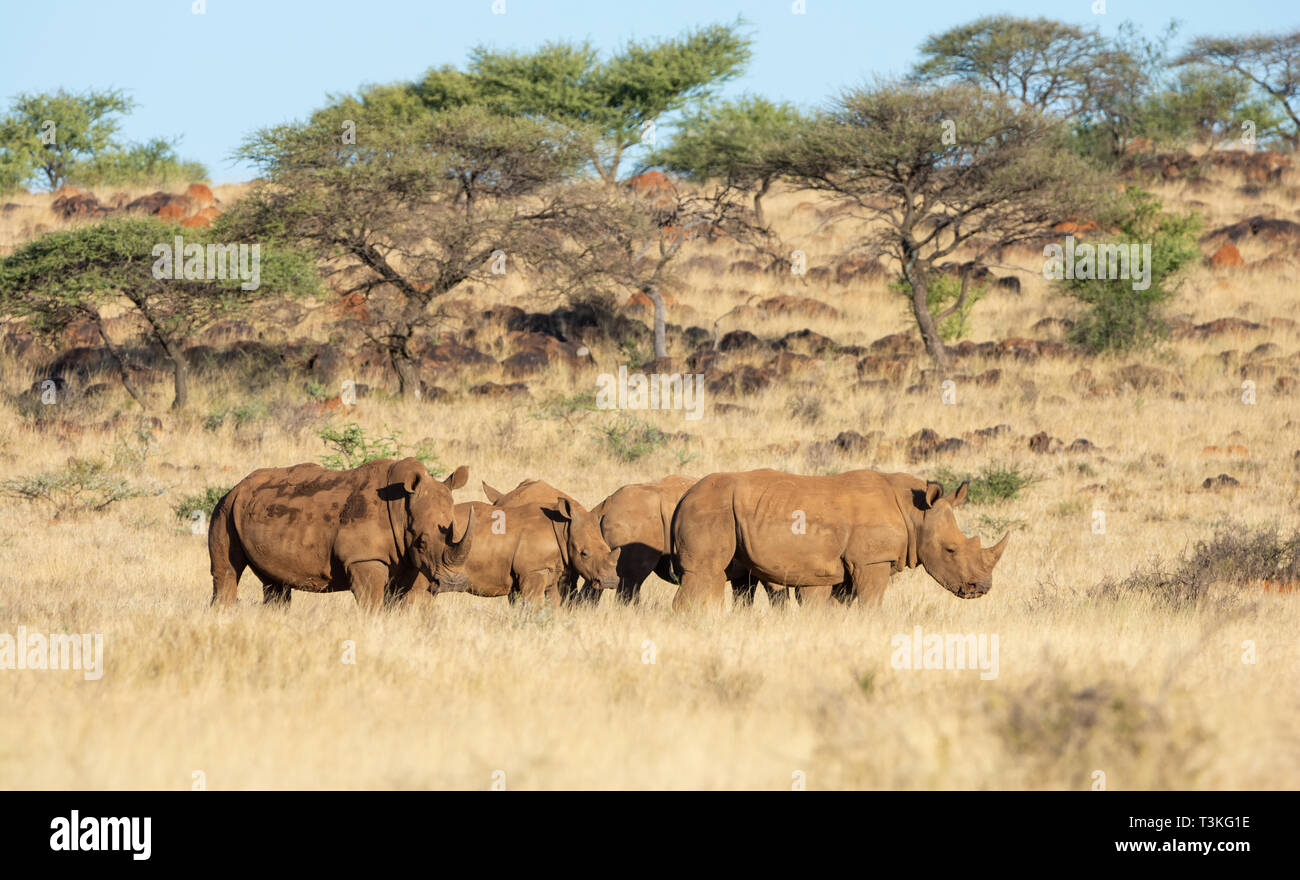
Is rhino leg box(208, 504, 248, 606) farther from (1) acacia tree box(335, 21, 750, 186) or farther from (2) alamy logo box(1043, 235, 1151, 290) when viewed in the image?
(1) acacia tree box(335, 21, 750, 186)

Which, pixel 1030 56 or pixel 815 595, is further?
pixel 1030 56

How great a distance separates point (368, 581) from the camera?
9.28 m

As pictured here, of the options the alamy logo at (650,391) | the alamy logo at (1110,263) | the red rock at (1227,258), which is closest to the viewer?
the alamy logo at (650,391)

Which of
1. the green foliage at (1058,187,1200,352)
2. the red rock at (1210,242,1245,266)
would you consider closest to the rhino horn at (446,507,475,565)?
the green foliage at (1058,187,1200,352)

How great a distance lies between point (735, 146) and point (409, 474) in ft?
87.3

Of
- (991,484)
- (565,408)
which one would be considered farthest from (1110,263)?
(991,484)

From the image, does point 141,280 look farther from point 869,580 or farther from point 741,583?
point 869,580

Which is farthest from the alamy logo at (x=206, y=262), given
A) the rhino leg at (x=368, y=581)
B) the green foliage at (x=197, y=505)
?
the rhino leg at (x=368, y=581)

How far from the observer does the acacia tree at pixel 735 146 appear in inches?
1238

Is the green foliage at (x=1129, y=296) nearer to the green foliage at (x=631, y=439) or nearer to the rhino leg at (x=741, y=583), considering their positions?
the green foliage at (x=631, y=439)

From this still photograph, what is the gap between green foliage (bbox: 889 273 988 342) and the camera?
31156 mm

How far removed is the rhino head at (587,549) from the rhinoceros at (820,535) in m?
0.51
